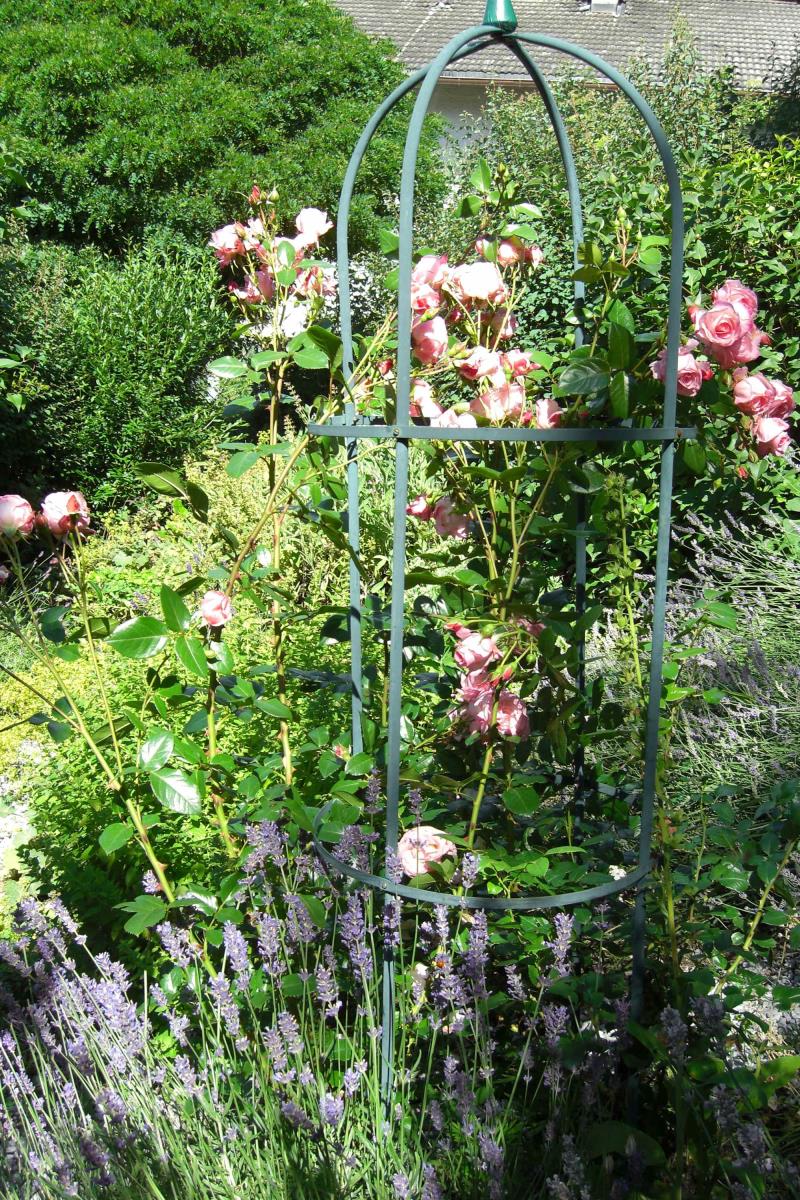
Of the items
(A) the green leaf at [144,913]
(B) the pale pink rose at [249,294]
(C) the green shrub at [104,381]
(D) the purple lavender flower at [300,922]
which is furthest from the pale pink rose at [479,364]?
(C) the green shrub at [104,381]

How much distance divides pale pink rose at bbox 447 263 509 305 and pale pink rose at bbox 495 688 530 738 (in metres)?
0.65

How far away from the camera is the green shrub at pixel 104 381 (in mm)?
6664

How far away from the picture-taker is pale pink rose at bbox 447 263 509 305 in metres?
1.60

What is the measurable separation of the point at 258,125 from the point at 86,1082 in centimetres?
940

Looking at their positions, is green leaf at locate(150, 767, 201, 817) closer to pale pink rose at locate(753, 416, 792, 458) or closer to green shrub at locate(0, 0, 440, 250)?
pale pink rose at locate(753, 416, 792, 458)

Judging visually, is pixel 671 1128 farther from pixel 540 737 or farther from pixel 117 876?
pixel 117 876

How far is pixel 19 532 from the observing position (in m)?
1.61

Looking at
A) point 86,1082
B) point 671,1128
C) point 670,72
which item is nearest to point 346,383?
point 86,1082

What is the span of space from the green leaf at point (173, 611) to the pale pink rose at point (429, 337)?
0.54 metres

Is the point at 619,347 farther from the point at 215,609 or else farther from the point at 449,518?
the point at 215,609

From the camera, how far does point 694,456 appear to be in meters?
1.49

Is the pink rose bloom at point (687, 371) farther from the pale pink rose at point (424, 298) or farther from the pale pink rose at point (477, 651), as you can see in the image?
the pale pink rose at point (477, 651)

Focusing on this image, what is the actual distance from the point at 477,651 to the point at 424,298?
1.85 feet

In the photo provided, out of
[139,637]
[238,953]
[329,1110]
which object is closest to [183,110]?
[139,637]
